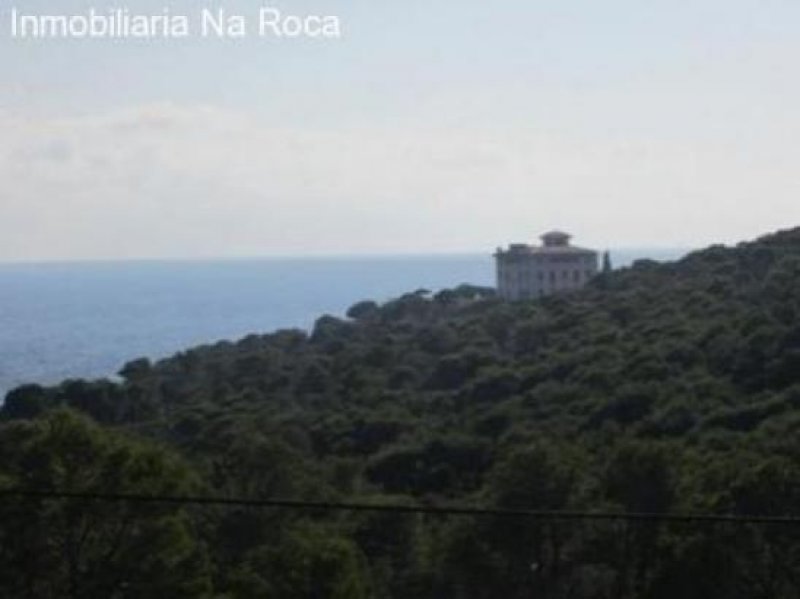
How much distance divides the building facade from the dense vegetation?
82.4 feet

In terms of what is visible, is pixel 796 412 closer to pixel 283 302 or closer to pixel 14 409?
pixel 14 409

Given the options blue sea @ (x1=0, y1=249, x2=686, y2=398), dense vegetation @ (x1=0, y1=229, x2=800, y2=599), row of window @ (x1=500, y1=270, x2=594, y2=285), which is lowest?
blue sea @ (x1=0, y1=249, x2=686, y2=398)

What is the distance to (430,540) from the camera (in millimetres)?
14188

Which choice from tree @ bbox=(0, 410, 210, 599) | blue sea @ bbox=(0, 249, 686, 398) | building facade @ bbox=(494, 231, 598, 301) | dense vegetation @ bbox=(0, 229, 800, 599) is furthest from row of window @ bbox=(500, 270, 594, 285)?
tree @ bbox=(0, 410, 210, 599)

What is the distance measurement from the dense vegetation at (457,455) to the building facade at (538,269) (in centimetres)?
2512

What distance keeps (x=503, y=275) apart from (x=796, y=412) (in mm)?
49787

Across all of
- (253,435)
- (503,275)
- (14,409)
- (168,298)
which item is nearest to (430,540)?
(253,435)

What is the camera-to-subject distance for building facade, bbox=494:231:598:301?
68.3 m

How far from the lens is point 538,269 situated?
227ft

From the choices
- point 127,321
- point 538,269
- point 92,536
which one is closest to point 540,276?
point 538,269

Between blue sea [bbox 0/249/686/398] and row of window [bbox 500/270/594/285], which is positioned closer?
blue sea [bbox 0/249/686/398]

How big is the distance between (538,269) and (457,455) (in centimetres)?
4681

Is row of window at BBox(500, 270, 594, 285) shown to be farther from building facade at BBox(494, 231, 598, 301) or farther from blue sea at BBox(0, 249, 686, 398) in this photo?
blue sea at BBox(0, 249, 686, 398)

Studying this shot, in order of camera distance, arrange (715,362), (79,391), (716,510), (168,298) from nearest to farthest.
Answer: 1. (716,510)
2. (715,362)
3. (79,391)
4. (168,298)
